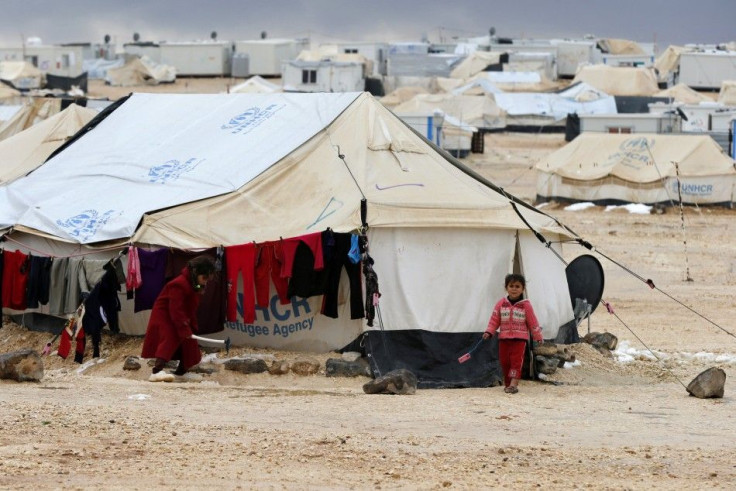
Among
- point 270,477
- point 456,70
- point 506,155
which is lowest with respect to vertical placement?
point 270,477

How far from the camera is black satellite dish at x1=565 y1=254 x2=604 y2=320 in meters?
13.9

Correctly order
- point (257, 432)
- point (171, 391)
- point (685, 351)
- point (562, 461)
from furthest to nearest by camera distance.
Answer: point (685, 351)
point (171, 391)
point (257, 432)
point (562, 461)

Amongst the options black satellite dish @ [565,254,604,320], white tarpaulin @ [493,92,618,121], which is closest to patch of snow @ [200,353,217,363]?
black satellite dish @ [565,254,604,320]

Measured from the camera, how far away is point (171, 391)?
10.5 m

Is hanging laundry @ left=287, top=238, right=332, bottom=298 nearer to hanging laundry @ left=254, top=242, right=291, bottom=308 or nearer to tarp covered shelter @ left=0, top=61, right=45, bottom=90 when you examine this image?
hanging laundry @ left=254, top=242, right=291, bottom=308

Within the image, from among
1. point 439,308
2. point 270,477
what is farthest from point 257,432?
point 439,308

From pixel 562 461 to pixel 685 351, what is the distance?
6899 millimetres

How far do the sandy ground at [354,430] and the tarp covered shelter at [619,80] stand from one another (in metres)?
46.7

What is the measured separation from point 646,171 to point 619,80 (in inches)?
1234

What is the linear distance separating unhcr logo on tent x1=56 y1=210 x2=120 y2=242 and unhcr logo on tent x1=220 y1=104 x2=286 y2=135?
6.08 ft

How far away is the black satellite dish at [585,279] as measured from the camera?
13875mm

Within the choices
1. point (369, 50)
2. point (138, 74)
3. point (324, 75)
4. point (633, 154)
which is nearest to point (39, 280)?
point (633, 154)

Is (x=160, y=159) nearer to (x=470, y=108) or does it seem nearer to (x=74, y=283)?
(x=74, y=283)

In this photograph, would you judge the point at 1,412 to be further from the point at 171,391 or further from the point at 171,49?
the point at 171,49
